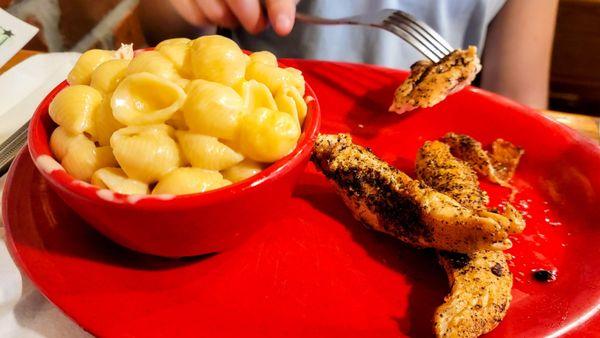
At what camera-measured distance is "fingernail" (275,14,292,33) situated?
91 centimetres

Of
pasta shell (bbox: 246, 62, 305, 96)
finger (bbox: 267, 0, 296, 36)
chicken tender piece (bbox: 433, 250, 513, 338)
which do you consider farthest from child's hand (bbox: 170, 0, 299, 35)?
chicken tender piece (bbox: 433, 250, 513, 338)

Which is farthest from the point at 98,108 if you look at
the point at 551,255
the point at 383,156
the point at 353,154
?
the point at 551,255

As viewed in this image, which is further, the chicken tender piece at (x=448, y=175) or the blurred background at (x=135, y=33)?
the blurred background at (x=135, y=33)

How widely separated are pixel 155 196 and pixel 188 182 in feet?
0.12

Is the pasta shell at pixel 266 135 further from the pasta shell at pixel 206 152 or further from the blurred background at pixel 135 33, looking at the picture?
the blurred background at pixel 135 33

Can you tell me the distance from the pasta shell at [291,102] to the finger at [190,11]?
1.55ft

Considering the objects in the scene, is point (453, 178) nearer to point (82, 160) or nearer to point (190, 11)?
point (82, 160)

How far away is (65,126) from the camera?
61 cm

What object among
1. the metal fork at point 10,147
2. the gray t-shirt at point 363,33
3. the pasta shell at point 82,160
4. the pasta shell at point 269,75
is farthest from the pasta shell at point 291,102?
the gray t-shirt at point 363,33

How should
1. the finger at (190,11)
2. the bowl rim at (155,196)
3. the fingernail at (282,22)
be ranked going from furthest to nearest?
the finger at (190,11), the fingernail at (282,22), the bowl rim at (155,196)

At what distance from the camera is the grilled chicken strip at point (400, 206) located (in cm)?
62

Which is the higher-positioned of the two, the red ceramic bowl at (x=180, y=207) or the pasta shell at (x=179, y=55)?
the pasta shell at (x=179, y=55)

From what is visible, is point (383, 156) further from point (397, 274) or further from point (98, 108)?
point (98, 108)

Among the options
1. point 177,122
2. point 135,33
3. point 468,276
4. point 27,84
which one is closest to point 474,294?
point 468,276
